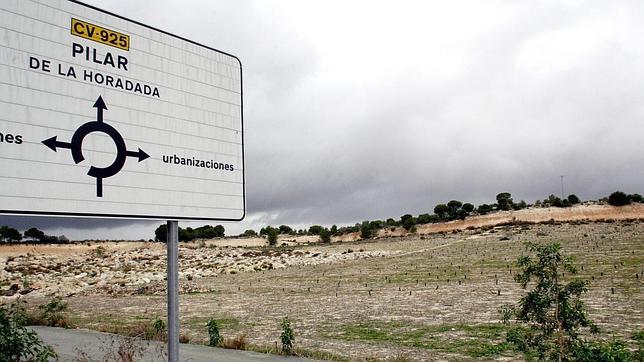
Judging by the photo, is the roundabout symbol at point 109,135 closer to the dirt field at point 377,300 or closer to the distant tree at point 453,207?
the dirt field at point 377,300

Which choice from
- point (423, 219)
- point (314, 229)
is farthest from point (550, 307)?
point (314, 229)

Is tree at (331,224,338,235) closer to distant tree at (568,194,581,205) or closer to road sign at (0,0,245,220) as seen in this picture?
distant tree at (568,194,581,205)

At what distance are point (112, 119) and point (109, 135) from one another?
12cm

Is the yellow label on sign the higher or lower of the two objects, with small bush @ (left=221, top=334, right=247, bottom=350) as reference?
higher

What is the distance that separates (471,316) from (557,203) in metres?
96.4

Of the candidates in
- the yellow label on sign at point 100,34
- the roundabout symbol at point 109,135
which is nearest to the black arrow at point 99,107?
the roundabout symbol at point 109,135

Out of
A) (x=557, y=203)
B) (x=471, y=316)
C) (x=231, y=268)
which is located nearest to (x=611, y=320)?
(x=471, y=316)

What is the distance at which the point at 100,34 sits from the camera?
3.56 metres

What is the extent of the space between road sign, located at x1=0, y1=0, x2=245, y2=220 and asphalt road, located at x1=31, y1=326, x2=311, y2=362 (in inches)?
253

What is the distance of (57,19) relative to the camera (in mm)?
3348

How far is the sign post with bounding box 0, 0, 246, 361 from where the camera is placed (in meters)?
3.20

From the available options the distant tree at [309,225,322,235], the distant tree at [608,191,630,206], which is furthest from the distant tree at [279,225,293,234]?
the distant tree at [608,191,630,206]

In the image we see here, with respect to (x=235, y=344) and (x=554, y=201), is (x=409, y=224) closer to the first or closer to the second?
(x=554, y=201)

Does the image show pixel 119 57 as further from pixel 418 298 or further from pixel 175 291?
pixel 418 298
